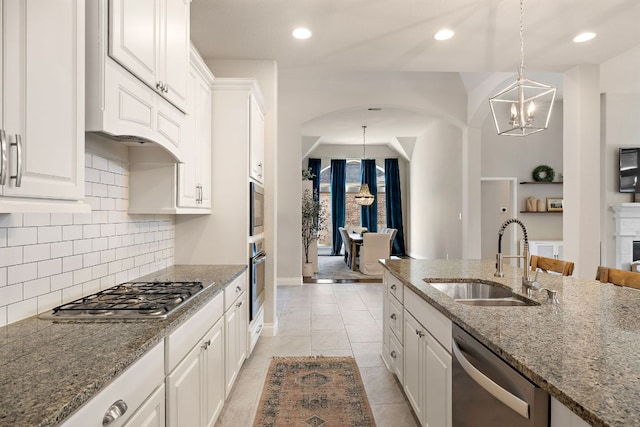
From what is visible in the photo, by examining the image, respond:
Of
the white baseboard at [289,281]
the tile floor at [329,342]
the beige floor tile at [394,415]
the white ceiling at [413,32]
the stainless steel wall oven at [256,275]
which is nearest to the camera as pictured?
the beige floor tile at [394,415]

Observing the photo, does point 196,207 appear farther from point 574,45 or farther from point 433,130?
point 433,130

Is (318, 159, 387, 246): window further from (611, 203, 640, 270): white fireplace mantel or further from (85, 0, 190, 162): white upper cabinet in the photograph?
(85, 0, 190, 162): white upper cabinet

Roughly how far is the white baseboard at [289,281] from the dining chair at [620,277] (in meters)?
4.73

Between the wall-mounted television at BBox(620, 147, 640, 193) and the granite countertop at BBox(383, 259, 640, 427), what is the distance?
5415mm

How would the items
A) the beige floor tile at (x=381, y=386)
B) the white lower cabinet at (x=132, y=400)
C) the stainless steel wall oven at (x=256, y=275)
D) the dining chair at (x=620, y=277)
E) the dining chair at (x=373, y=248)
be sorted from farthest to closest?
the dining chair at (x=373, y=248) < the stainless steel wall oven at (x=256, y=275) < the beige floor tile at (x=381, y=386) < the dining chair at (x=620, y=277) < the white lower cabinet at (x=132, y=400)

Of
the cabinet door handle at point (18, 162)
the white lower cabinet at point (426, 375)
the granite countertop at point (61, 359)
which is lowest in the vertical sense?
the white lower cabinet at point (426, 375)

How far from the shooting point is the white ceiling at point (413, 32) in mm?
2846

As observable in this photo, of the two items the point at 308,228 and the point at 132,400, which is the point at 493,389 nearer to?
the point at 132,400

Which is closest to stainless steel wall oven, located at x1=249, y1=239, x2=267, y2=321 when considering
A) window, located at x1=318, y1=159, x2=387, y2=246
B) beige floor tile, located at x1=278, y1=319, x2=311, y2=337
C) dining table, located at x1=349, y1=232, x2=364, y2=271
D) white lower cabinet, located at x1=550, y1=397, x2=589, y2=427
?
beige floor tile, located at x1=278, y1=319, x2=311, y2=337

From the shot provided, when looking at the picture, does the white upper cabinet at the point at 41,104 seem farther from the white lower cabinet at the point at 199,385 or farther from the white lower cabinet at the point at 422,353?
the white lower cabinet at the point at 422,353

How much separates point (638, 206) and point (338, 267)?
18.5 ft

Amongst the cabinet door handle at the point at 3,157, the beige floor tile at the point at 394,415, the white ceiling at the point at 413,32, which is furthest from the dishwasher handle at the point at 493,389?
the white ceiling at the point at 413,32

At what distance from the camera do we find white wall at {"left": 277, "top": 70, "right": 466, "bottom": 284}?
6.19m

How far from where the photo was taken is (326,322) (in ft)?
14.1
